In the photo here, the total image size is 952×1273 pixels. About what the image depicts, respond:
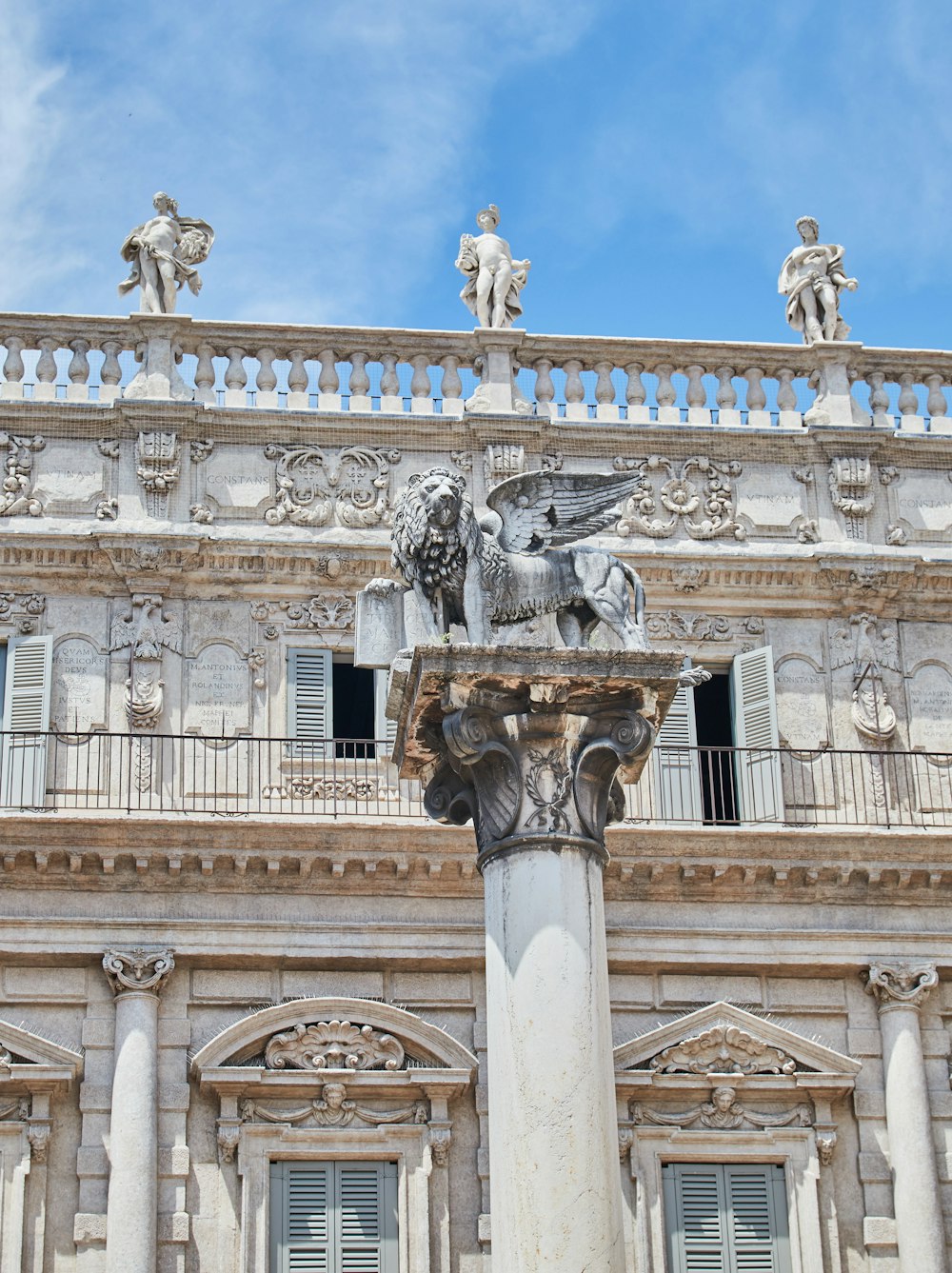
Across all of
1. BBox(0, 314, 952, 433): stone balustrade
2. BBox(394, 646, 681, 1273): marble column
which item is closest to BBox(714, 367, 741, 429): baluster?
BBox(0, 314, 952, 433): stone balustrade

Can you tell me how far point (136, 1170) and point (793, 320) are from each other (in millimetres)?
12561

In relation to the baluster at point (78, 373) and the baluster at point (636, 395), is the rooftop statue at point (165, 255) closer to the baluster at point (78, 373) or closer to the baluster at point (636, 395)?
the baluster at point (78, 373)

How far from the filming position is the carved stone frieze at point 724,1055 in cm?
2342

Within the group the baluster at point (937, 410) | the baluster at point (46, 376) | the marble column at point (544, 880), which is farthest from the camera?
the baluster at point (937, 410)

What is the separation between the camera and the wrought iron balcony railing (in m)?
24.0

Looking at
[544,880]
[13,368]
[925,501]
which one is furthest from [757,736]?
[544,880]

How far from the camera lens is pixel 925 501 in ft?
88.0

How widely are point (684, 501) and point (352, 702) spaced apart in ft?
14.6

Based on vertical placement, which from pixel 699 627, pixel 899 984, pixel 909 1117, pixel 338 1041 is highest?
pixel 699 627

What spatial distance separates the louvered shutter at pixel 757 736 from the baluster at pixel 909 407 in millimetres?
3625

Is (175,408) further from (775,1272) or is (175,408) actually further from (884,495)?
(775,1272)

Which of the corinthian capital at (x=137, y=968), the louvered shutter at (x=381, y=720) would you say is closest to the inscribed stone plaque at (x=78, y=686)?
the corinthian capital at (x=137, y=968)

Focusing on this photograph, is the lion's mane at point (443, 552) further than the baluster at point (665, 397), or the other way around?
the baluster at point (665, 397)

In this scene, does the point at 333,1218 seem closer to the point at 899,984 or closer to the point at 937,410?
the point at 899,984
